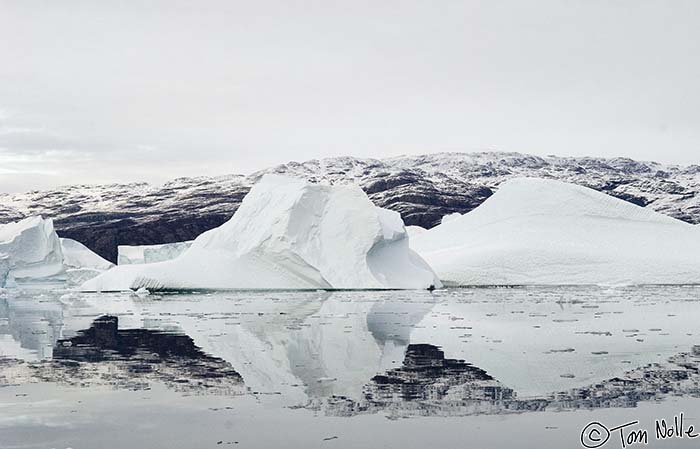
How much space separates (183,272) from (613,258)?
1461 centimetres

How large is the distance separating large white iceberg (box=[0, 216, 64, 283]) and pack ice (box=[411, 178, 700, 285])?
60.0 ft

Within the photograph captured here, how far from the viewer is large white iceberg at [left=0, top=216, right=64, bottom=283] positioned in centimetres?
3462

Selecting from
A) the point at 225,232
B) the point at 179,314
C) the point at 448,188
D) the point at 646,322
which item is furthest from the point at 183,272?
the point at 448,188

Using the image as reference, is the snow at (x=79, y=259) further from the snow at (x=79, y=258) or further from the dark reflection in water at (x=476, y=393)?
the dark reflection in water at (x=476, y=393)

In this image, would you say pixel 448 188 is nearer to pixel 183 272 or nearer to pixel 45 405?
pixel 183 272

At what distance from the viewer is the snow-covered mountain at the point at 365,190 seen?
102 m

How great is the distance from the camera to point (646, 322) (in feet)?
38.7

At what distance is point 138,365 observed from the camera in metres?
7.77

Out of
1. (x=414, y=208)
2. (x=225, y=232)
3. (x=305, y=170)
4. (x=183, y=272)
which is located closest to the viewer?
(x=183, y=272)

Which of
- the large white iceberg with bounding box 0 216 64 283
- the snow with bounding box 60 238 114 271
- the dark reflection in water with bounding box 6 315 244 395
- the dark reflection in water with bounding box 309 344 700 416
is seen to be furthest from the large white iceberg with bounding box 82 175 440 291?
the snow with bounding box 60 238 114 271

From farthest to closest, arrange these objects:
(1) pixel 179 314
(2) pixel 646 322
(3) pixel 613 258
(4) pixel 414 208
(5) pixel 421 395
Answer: (4) pixel 414 208 → (3) pixel 613 258 → (1) pixel 179 314 → (2) pixel 646 322 → (5) pixel 421 395

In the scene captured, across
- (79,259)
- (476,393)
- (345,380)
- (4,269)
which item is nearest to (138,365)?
(345,380)

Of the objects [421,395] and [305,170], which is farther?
[305,170]

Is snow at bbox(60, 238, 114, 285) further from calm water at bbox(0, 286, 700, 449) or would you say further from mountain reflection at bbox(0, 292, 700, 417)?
calm water at bbox(0, 286, 700, 449)
